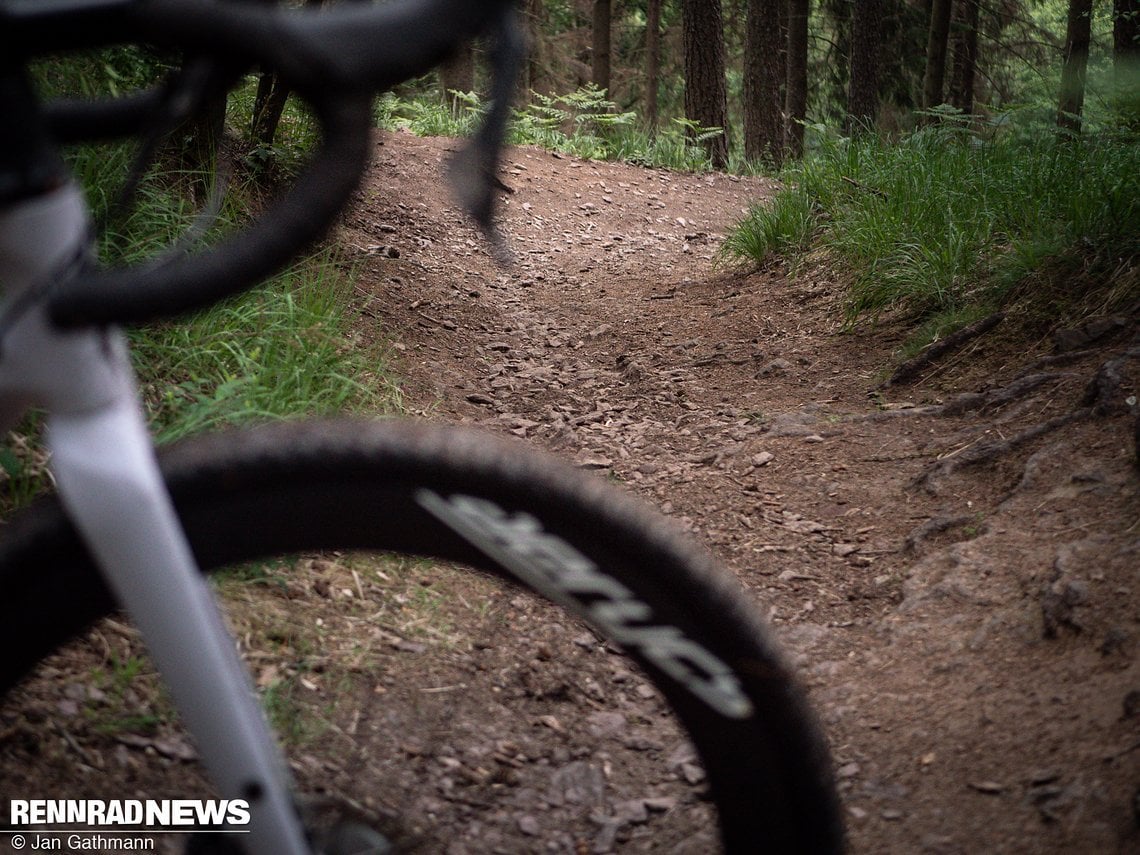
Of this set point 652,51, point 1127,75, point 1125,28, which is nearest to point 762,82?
point 652,51

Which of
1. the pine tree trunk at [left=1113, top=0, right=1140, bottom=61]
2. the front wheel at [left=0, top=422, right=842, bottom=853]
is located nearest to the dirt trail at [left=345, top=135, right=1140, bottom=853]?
the front wheel at [left=0, top=422, right=842, bottom=853]

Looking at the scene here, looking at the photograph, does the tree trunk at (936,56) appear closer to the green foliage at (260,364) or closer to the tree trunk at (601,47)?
the tree trunk at (601,47)

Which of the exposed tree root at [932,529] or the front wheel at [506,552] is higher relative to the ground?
the front wheel at [506,552]

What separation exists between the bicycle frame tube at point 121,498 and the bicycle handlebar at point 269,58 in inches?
2.1

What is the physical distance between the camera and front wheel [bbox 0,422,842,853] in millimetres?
1124

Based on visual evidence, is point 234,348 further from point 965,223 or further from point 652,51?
point 652,51

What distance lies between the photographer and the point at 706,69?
1149 cm

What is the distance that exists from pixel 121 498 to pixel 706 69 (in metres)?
11.6

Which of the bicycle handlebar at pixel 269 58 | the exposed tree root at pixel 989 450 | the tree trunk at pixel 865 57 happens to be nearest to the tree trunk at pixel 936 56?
the tree trunk at pixel 865 57

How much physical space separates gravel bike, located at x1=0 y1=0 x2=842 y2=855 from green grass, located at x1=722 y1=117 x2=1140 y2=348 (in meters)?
3.32

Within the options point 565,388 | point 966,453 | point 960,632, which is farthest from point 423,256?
point 960,632

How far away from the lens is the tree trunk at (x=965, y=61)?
14.9 m

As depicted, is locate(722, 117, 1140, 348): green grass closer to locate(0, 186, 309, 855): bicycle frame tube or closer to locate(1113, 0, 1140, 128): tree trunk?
locate(1113, 0, 1140, 128): tree trunk

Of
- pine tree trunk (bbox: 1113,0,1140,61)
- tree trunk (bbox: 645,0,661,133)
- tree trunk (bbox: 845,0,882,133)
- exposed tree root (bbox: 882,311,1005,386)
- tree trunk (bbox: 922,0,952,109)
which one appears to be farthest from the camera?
tree trunk (bbox: 645,0,661,133)
